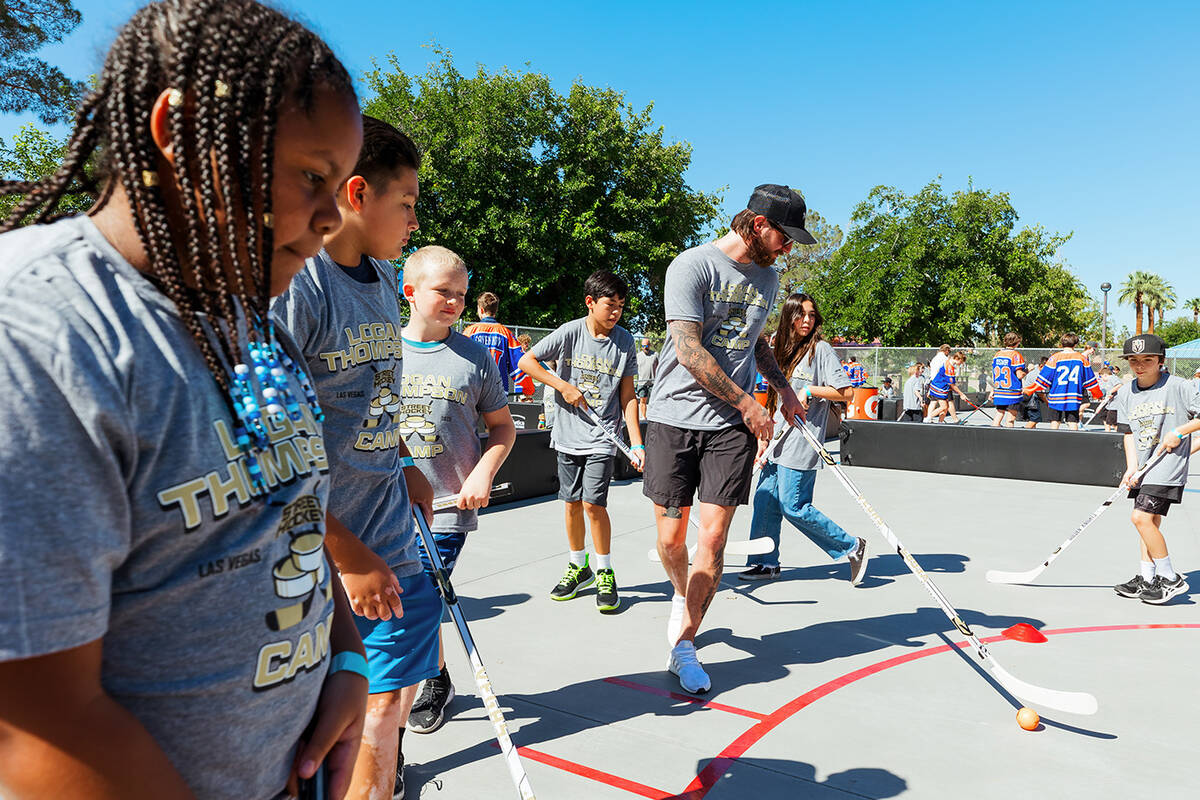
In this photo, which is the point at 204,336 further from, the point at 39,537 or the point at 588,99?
the point at 588,99

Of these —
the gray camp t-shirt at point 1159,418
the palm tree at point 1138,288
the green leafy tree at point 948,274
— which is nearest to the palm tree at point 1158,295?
the palm tree at point 1138,288

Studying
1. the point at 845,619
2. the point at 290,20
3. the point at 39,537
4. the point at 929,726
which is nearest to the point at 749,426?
the point at 929,726

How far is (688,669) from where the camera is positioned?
12.3 feet

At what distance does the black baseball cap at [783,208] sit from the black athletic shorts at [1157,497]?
3697mm

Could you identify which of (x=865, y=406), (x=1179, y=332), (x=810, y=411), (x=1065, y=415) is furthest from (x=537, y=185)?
(x=1179, y=332)

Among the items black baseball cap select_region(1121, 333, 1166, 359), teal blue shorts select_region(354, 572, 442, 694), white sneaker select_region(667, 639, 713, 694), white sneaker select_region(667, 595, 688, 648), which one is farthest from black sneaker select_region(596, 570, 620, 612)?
black baseball cap select_region(1121, 333, 1166, 359)

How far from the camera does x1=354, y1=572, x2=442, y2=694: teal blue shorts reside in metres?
2.14

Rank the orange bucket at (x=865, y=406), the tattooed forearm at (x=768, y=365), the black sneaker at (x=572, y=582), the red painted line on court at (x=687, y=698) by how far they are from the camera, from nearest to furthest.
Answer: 1. the red painted line on court at (x=687, y=698)
2. the tattooed forearm at (x=768, y=365)
3. the black sneaker at (x=572, y=582)
4. the orange bucket at (x=865, y=406)

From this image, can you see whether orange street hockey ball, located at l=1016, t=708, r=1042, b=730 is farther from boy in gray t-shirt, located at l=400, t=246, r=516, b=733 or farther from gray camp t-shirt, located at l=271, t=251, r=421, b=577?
gray camp t-shirt, located at l=271, t=251, r=421, b=577

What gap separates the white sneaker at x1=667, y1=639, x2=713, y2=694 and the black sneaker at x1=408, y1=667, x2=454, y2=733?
1.12 meters

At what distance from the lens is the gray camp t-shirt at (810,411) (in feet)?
19.0

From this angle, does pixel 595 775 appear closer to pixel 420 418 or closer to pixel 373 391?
pixel 420 418

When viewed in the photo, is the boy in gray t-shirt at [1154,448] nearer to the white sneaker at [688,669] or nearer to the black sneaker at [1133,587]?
the black sneaker at [1133,587]

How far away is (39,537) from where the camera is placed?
710 mm
